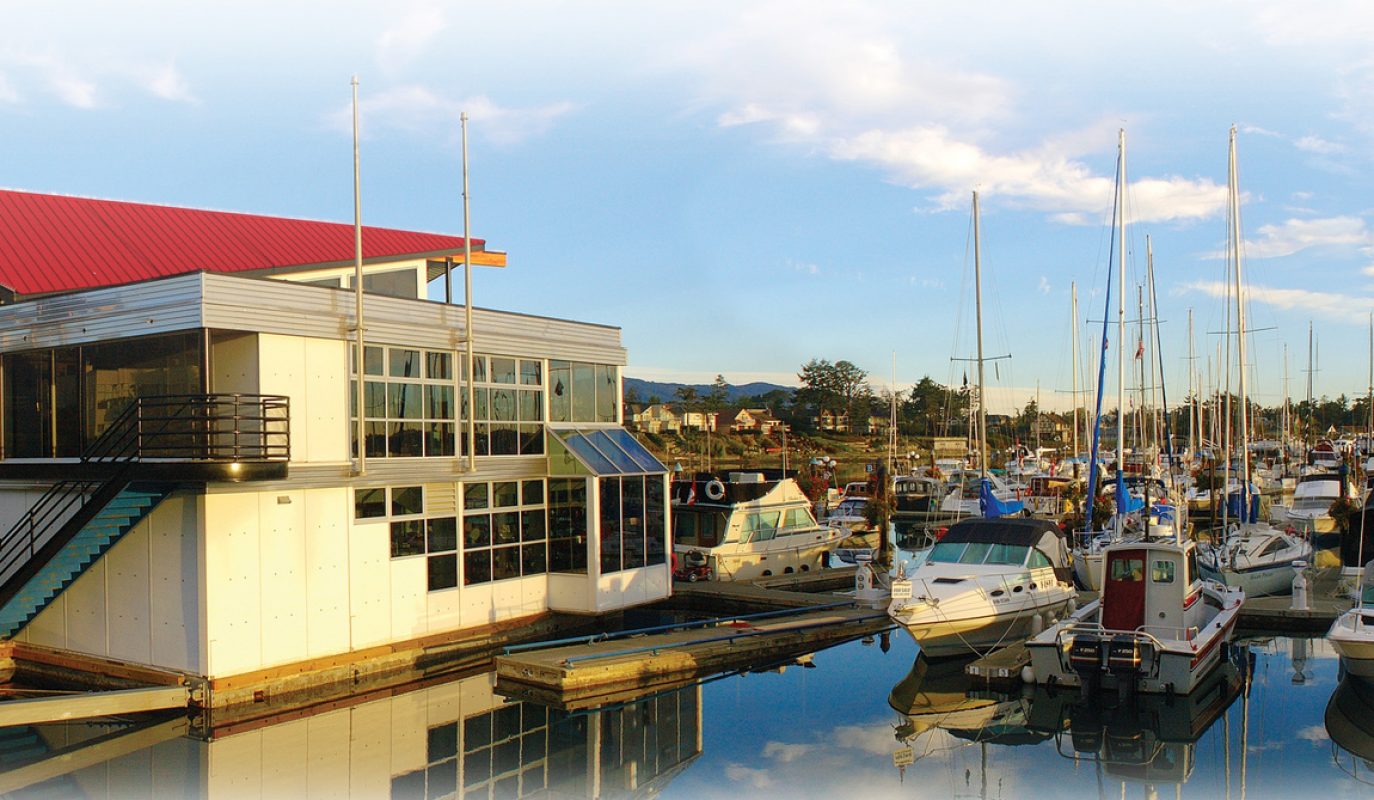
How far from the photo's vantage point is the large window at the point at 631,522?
21.2 m

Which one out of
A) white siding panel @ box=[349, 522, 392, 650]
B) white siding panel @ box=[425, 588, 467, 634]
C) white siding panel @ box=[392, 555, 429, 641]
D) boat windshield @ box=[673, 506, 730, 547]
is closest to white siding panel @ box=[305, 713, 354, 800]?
white siding panel @ box=[349, 522, 392, 650]

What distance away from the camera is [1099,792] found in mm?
13430

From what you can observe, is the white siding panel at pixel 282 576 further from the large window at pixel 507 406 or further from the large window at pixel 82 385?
the large window at pixel 507 406

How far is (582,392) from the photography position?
74.2 feet

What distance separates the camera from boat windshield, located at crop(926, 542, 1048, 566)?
21109 mm

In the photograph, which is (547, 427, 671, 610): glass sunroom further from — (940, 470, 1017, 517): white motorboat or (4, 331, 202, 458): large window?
(940, 470, 1017, 517): white motorboat

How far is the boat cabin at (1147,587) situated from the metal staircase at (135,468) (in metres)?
14.2

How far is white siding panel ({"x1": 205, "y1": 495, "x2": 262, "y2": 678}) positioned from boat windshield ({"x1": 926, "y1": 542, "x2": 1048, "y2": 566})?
12924 millimetres

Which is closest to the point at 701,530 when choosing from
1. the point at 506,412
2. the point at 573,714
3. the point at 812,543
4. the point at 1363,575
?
the point at 812,543

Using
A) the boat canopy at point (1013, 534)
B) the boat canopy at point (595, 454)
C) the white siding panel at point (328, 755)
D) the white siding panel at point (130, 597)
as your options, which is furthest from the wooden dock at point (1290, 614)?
the white siding panel at point (130, 597)

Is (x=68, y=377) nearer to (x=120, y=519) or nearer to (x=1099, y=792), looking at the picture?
(x=120, y=519)

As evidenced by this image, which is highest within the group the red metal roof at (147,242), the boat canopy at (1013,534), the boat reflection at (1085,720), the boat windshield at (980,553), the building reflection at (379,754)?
the red metal roof at (147,242)

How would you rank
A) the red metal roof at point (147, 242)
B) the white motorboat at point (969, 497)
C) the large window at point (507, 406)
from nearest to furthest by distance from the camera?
the large window at point (507, 406), the red metal roof at point (147, 242), the white motorboat at point (969, 497)

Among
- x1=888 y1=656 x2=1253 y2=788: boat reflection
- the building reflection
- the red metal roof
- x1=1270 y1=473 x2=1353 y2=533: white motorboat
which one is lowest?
x1=888 y1=656 x2=1253 y2=788: boat reflection
